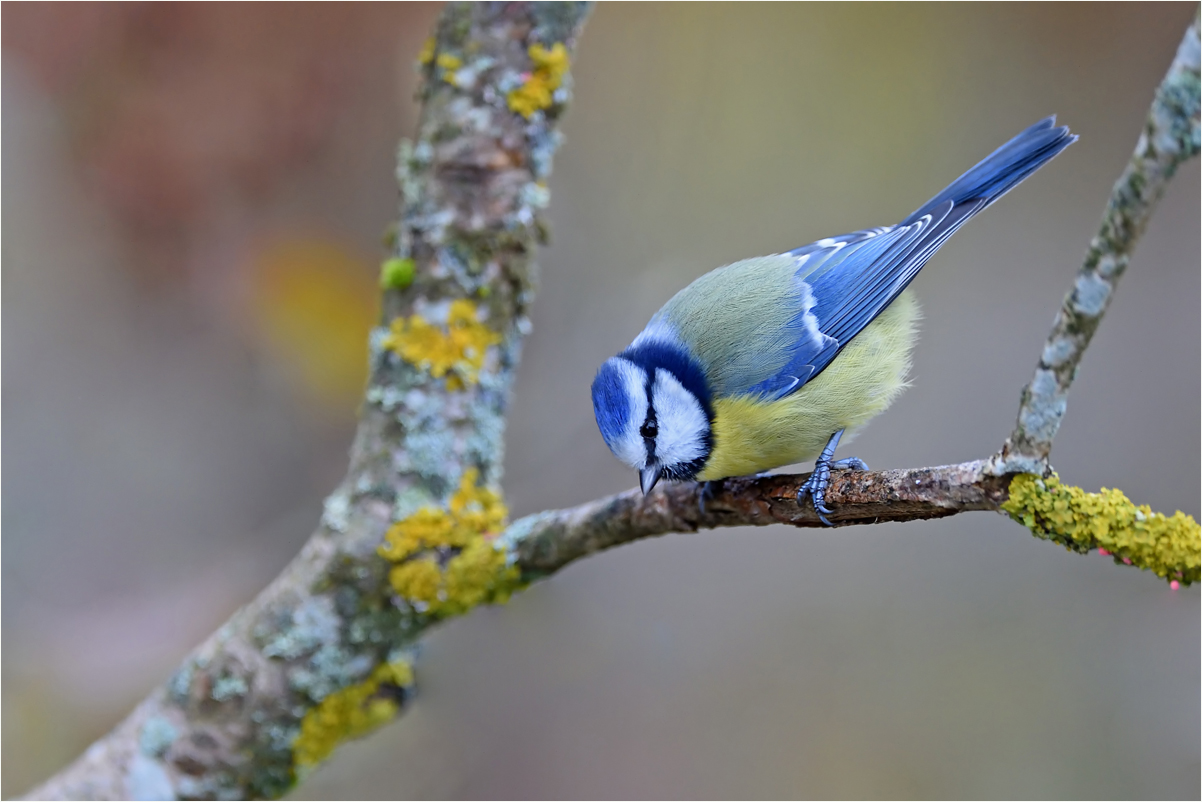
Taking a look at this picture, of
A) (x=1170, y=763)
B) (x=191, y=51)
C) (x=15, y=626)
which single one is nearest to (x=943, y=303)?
(x=1170, y=763)

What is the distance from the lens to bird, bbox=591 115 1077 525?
51.8 inches

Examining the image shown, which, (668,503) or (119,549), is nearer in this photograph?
→ (668,503)

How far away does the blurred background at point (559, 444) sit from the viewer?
1890mm

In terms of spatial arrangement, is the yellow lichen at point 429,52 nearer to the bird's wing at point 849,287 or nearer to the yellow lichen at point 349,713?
the bird's wing at point 849,287

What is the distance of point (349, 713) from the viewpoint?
55.4 inches

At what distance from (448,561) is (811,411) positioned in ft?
2.01

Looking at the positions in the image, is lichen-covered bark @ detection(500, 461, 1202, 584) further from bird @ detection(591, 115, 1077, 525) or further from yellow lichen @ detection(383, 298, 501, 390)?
yellow lichen @ detection(383, 298, 501, 390)

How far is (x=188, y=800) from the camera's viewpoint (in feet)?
4.53

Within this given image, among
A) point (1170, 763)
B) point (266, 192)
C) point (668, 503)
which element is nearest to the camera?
point (668, 503)

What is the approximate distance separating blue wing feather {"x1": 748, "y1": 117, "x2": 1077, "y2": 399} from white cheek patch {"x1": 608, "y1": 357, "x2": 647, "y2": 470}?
7.0 inches

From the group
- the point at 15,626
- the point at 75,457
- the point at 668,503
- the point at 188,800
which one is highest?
the point at 75,457

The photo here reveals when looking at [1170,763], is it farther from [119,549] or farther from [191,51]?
[191,51]

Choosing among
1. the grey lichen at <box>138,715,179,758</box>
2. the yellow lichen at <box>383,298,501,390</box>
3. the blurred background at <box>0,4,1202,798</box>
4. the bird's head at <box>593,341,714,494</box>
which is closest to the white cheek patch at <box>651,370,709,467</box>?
the bird's head at <box>593,341,714,494</box>

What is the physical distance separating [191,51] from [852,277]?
1465mm
